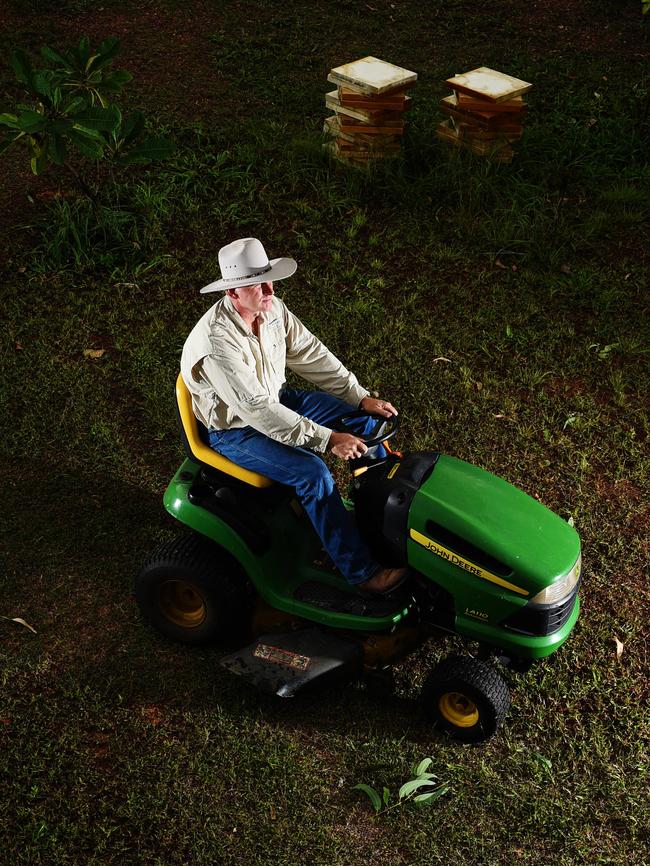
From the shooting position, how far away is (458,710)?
3703mm

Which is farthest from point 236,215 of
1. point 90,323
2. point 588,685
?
point 588,685

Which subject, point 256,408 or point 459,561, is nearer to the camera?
point 459,561

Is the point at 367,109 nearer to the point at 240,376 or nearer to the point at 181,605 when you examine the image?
the point at 240,376

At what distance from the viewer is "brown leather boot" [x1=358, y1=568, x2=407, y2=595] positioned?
12.3 ft

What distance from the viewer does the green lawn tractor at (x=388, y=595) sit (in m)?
3.50

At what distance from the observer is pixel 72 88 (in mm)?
5961

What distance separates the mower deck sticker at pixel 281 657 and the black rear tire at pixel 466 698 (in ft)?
1.51

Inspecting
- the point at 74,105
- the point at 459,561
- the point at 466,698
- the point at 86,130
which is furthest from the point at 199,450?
the point at 74,105

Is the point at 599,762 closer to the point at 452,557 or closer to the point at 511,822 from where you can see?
the point at 511,822

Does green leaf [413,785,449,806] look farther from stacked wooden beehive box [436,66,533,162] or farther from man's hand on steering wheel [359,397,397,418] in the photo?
stacked wooden beehive box [436,66,533,162]

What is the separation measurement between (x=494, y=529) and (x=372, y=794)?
1.03m

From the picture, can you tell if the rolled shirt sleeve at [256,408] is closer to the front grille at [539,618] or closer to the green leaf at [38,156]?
the front grille at [539,618]

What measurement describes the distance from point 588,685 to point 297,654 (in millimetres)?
1174

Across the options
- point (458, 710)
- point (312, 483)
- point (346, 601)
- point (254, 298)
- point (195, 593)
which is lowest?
point (458, 710)
